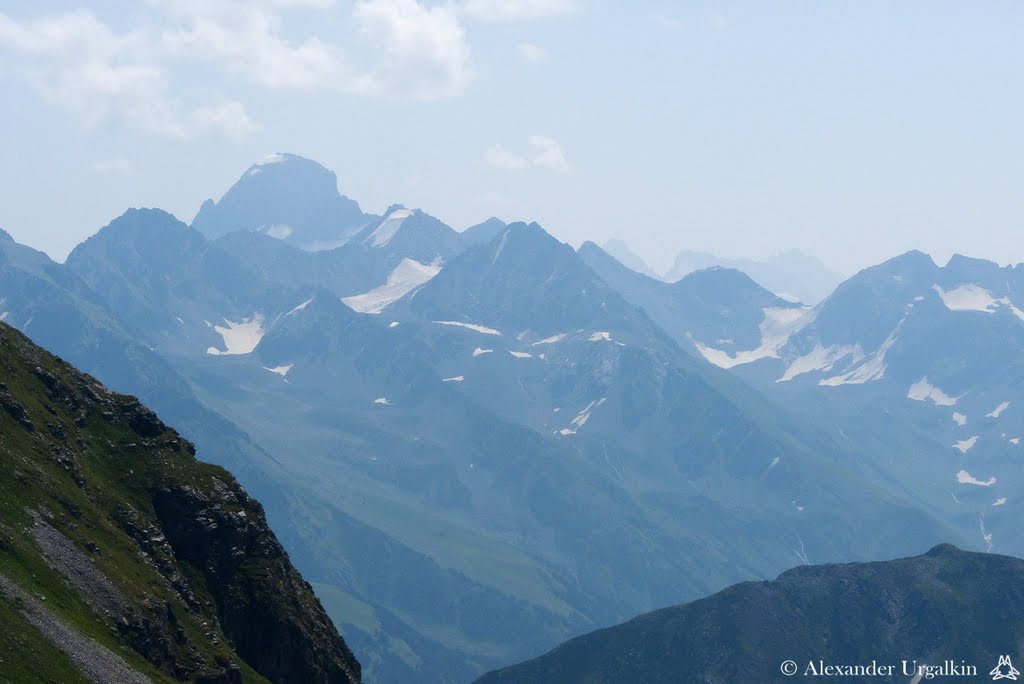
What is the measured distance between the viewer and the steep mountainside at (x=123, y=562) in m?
142

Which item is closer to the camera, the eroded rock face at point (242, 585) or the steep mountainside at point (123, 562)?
the steep mountainside at point (123, 562)

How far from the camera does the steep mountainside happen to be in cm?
14162

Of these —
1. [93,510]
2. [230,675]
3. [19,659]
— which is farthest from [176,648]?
[19,659]

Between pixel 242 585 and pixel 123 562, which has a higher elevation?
pixel 242 585

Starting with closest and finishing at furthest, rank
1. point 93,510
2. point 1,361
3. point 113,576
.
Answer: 1. point 113,576
2. point 93,510
3. point 1,361

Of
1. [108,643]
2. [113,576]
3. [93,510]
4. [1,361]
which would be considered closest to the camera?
[108,643]

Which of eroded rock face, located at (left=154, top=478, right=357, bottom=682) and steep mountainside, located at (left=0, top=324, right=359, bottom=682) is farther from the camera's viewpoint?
eroded rock face, located at (left=154, top=478, right=357, bottom=682)

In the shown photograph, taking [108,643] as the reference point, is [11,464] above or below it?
above

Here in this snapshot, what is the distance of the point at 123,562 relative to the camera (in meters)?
165

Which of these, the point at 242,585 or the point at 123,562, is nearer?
the point at 123,562

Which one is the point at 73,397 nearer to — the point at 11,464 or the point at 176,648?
the point at 11,464

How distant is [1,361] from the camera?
188 m

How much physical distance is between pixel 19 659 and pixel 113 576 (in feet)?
99.8

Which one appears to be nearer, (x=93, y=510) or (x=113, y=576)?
(x=113, y=576)
